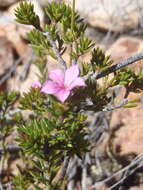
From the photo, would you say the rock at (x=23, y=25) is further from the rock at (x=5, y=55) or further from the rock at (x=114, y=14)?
the rock at (x=114, y=14)

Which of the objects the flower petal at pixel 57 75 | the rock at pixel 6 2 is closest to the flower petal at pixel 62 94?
the flower petal at pixel 57 75

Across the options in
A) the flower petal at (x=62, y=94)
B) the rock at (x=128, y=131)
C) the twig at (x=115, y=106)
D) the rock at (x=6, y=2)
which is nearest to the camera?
the flower petal at (x=62, y=94)

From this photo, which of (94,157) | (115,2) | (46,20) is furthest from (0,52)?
(94,157)

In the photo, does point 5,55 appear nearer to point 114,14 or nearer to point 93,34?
point 93,34

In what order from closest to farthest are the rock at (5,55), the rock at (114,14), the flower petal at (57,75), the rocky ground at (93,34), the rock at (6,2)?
the flower petal at (57,75)
the rocky ground at (93,34)
the rock at (5,55)
the rock at (114,14)
the rock at (6,2)

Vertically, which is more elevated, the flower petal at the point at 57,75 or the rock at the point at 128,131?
the flower petal at the point at 57,75

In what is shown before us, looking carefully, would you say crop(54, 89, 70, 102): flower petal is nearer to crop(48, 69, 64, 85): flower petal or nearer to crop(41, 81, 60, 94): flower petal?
crop(41, 81, 60, 94): flower petal
